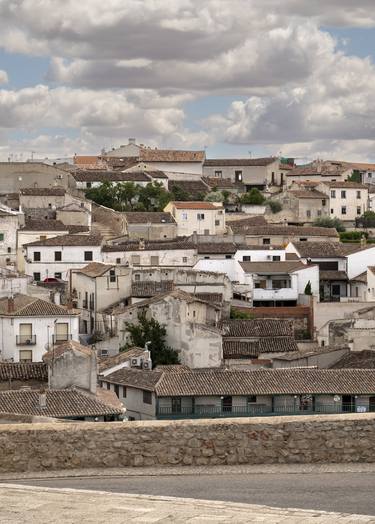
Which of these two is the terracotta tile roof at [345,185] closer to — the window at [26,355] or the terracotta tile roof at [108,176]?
the terracotta tile roof at [108,176]

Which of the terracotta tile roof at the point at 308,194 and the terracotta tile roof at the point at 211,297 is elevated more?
the terracotta tile roof at the point at 308,194

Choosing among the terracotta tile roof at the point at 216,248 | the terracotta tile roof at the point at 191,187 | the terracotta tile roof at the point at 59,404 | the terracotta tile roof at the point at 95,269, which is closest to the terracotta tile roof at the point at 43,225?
the terracotta tile roof at the point at 216,248

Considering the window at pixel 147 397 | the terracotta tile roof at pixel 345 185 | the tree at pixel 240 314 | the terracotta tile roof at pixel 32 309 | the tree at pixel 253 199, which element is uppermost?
the terracotta tile roof at pixel 345 185

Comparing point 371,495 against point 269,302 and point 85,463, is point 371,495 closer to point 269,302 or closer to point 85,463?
point 85,463

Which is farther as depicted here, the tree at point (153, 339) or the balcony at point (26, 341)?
the tree at point (153, 339)

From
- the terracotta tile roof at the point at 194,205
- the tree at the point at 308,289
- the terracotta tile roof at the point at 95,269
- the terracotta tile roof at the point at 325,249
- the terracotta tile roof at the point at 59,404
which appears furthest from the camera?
the terracotta tile roof at the point at 194,205

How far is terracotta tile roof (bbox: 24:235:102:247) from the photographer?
61.9 metres

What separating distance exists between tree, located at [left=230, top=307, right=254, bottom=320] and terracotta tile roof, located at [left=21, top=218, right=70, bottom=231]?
52.4 feet

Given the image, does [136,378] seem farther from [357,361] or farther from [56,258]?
[56,258]

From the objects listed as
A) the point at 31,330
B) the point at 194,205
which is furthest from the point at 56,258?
the point at 31,330

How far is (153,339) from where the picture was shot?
154 feet

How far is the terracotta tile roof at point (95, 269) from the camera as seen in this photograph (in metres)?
54.3

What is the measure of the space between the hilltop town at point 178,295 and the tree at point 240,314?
0.08 meters

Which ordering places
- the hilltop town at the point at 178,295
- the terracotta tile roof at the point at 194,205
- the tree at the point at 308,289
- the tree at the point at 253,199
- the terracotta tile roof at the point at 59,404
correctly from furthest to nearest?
the tree at the point at 253,199 < the terracotta tile roof at the point at 194,205 < the tree at the point at 308,289 < the hilltop town at the point at 178,295 < the terracotta tile roof at the point at 59,404
